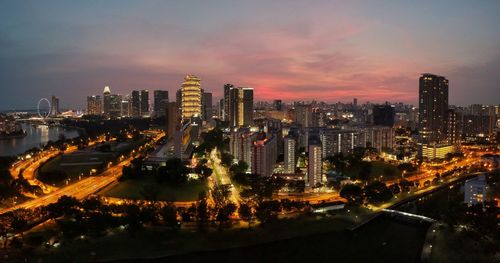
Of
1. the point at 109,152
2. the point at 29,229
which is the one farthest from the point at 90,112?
the point at 29,229

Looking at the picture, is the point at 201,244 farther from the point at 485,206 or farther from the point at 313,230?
the point at 485,206

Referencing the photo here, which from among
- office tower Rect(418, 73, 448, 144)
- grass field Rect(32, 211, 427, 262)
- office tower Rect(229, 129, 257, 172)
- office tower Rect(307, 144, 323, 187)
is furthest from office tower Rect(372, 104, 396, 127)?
grass field Rect(32, 211, 427, 262)

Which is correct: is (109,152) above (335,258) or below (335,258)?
above

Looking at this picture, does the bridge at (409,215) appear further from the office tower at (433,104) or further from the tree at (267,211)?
the office tower at (433,104)

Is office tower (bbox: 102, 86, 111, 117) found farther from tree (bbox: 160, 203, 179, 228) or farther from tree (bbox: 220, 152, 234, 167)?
tree (bbox: 160, 203, 179, 228)

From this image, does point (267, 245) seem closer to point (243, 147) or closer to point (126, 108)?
point (243, 147)
